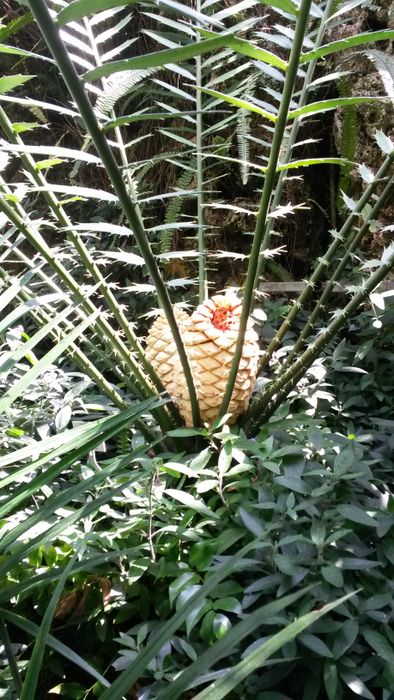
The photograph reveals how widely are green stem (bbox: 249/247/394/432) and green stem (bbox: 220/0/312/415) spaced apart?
0.33 ft

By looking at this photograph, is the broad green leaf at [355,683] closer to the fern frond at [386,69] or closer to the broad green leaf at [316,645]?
the broad green leaf at [316,645]

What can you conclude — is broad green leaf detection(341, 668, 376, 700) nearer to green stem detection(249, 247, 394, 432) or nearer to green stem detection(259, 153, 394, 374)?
green stem detection(249, 247, 394, 432)

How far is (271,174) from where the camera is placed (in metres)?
0.73

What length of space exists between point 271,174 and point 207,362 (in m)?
0.39

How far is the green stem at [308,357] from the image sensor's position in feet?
2.74

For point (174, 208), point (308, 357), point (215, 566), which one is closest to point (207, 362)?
point (308, 357)

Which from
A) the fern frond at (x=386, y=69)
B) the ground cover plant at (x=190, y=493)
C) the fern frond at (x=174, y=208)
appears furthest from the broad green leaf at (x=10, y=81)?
the fern frond at (x=174, y=208)

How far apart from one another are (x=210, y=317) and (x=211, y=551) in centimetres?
49

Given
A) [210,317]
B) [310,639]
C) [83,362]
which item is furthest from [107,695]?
[210,317]

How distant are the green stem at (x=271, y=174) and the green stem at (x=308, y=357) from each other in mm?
101

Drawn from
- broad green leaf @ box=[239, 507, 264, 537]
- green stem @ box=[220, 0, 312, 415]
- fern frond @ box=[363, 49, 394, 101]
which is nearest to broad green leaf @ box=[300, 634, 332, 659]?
broad green leaf @ box=[239, 507, 264, 537]

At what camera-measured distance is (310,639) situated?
Result: 0.57 meters

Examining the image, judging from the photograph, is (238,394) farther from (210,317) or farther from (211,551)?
(211,551)

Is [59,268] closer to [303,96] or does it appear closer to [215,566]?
[215,566]
